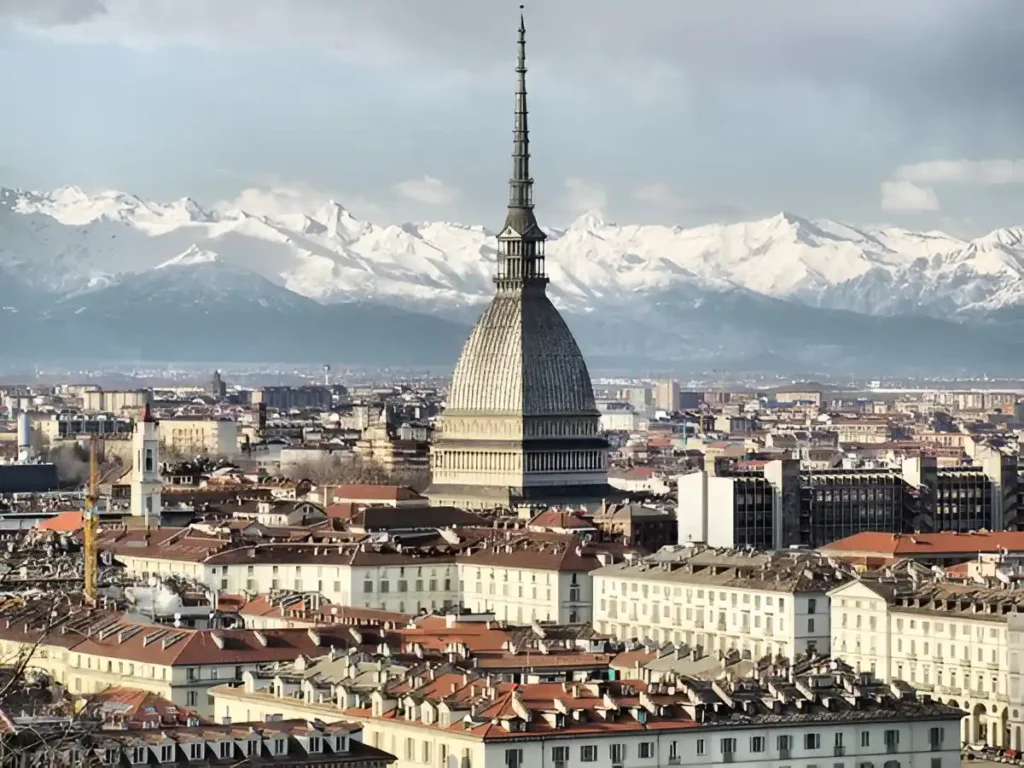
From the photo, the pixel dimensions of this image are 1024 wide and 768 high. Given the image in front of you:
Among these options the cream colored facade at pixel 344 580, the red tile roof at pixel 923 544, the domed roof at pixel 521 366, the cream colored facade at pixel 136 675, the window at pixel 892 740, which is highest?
the domed roof at pixel 521 366

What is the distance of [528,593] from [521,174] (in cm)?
6700

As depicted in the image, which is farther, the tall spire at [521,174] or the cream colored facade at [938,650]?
the tall spire at [521,174]

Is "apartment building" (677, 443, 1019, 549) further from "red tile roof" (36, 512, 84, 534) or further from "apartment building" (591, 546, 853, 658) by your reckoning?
"apartment building" (591, 546, 853, 658)

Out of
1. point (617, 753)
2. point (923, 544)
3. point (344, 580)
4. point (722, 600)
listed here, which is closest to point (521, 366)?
point (923, 544)

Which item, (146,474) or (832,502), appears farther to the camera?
(146,474)

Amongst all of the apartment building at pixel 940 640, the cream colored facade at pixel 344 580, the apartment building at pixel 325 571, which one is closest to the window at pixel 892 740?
the apartment building at pixel 940 640

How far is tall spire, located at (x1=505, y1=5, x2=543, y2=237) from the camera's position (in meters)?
158

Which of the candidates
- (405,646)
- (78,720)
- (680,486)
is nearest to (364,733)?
(405,646)

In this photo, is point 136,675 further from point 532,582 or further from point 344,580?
point 344,580

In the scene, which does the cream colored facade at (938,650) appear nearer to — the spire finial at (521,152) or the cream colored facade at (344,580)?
the cream colored facade at (344,580)

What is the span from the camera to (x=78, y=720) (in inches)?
1077

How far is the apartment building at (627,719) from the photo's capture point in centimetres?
5100

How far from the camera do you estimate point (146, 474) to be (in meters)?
120

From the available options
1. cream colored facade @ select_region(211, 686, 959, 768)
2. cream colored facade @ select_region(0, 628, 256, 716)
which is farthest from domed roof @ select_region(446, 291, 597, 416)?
cream colored facade @ select_region(211, 686, 959, 768)
